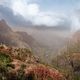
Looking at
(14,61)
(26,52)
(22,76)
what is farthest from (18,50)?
(22,76)

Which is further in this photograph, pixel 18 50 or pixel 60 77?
pixel 18 50

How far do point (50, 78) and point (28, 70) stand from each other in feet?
23.5

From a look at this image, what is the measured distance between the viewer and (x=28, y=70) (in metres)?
94.2

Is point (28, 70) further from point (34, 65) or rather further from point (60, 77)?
point (60, 77)

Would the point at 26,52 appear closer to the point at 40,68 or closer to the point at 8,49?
the point at 8,49

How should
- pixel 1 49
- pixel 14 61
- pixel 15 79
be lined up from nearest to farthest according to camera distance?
pixel 15 79
pixel 14 61
pixel 1 49

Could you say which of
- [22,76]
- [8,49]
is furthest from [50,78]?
[8,49]

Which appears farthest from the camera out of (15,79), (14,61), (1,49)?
(1,49)

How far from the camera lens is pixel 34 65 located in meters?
97.2

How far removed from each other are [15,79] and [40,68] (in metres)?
8.70

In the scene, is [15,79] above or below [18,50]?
below

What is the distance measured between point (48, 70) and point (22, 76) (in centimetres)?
853

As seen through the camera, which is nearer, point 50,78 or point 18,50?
point 50,78

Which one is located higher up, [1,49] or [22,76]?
[1,49]
